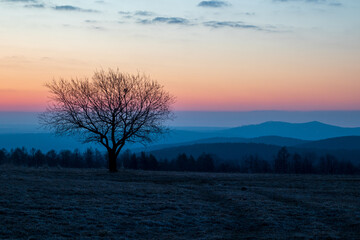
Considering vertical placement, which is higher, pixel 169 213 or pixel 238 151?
pixel 169 213

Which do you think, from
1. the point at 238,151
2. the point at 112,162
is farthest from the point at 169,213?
the point at 238,151

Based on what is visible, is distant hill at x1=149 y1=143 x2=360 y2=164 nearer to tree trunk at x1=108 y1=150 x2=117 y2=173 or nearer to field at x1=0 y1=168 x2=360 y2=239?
tree trunk at x1=108 y1=150 x2=117 y2=173

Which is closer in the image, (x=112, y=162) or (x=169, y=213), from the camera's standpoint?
(x=169, y=213)

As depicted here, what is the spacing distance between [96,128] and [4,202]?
19.0m

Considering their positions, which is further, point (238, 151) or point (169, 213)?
point (238, 151)

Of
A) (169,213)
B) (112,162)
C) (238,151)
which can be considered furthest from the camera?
(238,151)

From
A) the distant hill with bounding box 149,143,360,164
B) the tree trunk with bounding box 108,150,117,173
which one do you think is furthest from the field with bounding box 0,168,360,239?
the distant hill with bounding box 149,143,360,164

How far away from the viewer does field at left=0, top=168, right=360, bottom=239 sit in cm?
1210

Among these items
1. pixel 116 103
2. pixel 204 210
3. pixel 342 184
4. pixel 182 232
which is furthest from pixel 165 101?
pixel 182 232

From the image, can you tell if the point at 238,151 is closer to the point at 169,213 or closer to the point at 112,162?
the point at 112,162

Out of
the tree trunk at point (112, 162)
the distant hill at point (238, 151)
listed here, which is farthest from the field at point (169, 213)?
the distant hill at point (238, 151)

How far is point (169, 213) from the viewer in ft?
50.1

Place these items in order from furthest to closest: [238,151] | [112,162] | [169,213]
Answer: [238,151] → [112,162] → [169,213]

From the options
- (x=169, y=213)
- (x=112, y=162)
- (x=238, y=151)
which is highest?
(x=112, y=162)
